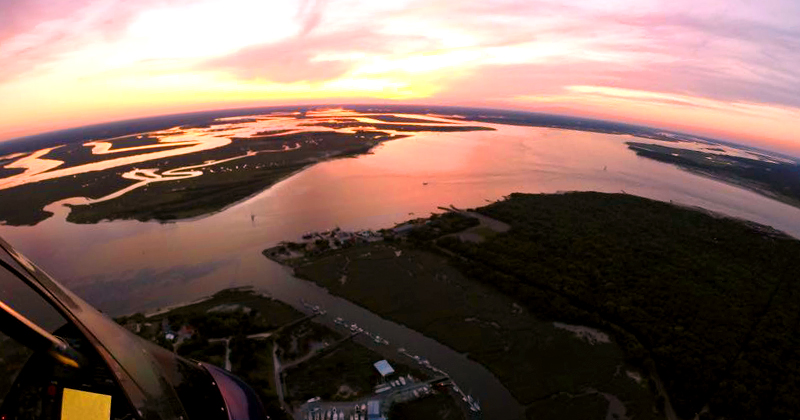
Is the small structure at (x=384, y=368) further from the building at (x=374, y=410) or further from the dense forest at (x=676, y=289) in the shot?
the dense forest at (x=676, y=289)

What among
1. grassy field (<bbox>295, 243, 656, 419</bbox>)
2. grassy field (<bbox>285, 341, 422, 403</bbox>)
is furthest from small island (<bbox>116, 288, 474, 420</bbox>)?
grassy field (<bbox>295, 243, 656, 419</bbox>)

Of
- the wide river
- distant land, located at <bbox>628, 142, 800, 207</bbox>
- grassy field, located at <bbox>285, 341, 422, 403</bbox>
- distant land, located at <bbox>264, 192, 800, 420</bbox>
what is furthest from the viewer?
distant land, located at <bbox>628, 142, 800, 207</bbox>

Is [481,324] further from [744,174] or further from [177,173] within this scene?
[744,174]

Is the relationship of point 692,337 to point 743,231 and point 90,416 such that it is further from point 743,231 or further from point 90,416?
point 743,231

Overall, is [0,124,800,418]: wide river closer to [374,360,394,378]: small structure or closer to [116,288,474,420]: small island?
[116,288,474,420]: small island

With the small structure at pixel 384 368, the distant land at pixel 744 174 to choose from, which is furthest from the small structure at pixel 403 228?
the distant land at pixel 744 174
